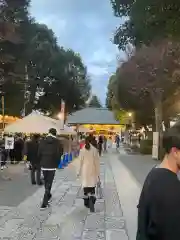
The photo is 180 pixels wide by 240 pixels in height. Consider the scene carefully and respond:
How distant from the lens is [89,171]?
30.5ft

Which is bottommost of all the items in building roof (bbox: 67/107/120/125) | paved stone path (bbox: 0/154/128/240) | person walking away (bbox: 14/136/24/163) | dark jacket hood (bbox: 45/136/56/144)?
paved stone path (bbox: 0/154/128/240)

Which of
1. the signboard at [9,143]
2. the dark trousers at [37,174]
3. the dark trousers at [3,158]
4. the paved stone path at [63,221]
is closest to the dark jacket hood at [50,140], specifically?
the paved stone path at [63,221]

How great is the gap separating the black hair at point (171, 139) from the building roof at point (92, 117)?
64342mm

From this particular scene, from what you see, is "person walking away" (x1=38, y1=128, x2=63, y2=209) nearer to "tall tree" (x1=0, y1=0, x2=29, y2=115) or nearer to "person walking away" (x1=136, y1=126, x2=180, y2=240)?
"person walking away" (x1=136, y1=126, x2=180, y2=240)

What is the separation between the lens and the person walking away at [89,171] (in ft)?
30.2

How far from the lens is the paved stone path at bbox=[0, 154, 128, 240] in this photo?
22.7 feet

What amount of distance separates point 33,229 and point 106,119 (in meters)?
66.9

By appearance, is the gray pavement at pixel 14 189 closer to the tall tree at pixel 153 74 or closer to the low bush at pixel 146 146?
the tall tree at pixel 153 74

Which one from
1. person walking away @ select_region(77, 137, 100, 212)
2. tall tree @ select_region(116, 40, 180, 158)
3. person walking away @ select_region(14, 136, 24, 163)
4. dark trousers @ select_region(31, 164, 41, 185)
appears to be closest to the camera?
person walking away @ select_region(77, 137, 100, 212)

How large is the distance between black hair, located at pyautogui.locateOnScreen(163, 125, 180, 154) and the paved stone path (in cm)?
427

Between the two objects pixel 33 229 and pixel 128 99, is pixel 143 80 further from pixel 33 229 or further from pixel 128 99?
pixel 33 229

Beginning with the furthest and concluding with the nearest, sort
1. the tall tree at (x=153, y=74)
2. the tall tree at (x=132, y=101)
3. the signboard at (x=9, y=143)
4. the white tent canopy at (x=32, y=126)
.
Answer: the tall tree at (x=132, y=101) → the tall tree at (x=153, y=74) → the white tent canopy at (x=32, y=126) → the signboard at (x=9, y=143)

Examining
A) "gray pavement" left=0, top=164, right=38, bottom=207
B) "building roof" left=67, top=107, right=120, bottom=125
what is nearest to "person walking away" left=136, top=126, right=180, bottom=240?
"gray pavement" left=0, top=164, right=38, bottom=207

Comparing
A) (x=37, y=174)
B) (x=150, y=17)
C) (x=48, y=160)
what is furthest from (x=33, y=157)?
(x=150, y=17)
